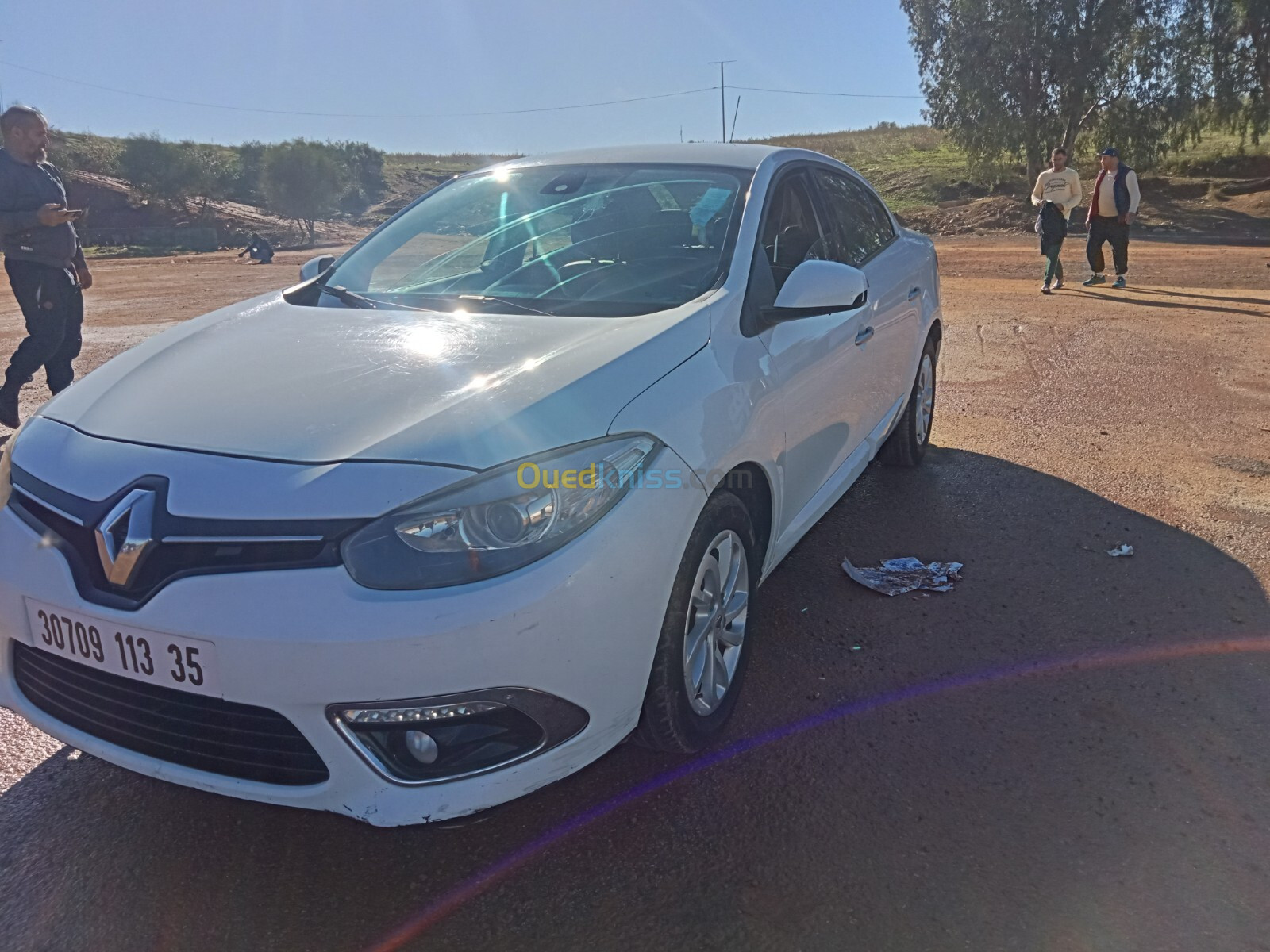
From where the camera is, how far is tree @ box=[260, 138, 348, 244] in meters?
48.5

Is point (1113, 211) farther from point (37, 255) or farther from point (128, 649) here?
point (128, 649)

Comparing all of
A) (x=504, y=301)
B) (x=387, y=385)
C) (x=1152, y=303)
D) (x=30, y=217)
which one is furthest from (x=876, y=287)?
(x=1152, y=303)

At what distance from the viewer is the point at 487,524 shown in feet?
6.72

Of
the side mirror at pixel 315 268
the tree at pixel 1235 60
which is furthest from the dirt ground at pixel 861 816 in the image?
the tree at pixel 1235 60

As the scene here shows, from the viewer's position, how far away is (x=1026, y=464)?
17.7ft

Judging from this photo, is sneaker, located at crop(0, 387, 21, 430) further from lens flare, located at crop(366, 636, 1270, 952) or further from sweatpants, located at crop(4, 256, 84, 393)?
lens flare, located at crop(366, 636, 1270, 952)

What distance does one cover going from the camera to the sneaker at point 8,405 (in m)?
5.93

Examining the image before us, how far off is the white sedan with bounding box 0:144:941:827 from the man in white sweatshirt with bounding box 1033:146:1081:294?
10.4 metres

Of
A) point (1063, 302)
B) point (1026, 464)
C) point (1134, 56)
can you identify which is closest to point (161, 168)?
point (1134, 56)

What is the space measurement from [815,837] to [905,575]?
1788 millimetres

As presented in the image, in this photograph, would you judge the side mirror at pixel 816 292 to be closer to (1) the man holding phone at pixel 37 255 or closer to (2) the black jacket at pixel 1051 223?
(1) the man holding phone at pixel 37 255

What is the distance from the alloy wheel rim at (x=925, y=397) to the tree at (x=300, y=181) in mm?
47573

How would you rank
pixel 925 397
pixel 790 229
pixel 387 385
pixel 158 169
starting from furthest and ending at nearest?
1. pixel 158 169
2. pixel 925 397
3. pixel 790 229
4. pixel 387 385

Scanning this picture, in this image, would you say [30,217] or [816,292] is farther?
[30,217]
